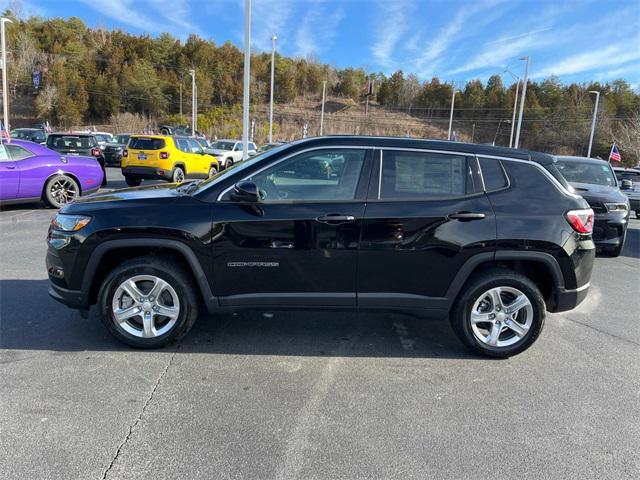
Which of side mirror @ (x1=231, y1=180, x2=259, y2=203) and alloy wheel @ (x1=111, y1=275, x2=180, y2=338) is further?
alloy wheel @ (x1=111, y1=275, x2=180, y2=338)

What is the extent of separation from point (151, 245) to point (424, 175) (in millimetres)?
2272

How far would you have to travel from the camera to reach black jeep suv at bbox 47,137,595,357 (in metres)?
3.56

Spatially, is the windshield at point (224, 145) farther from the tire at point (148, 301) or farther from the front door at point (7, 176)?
the tire at point (148, 301)

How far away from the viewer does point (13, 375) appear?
327 centimetres

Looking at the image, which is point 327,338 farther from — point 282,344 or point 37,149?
point 37,149

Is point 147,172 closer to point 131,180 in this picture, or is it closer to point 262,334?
point 131,180

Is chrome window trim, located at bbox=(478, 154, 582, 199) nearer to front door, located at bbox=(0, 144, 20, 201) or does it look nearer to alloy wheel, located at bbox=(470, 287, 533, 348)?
alloy wheel, located at bbox=(470, 287, 533, 348)

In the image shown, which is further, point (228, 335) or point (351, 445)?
point (228, 335)

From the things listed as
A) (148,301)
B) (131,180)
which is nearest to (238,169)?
(148,301)

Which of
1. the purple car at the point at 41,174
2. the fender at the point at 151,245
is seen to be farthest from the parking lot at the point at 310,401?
the purple car at the point at 41,174

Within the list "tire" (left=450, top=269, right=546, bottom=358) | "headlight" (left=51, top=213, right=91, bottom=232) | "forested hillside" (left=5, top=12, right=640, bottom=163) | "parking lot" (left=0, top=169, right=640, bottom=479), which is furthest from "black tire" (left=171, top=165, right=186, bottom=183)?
Result: "forested hillside" (left=5, top=12, right=640, bottom=163)

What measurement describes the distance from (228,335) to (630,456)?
120 inches

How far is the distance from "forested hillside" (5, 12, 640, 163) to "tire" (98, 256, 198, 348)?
193ft

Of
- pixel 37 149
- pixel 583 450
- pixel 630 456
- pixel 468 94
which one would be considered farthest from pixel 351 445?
pixel 468 94
